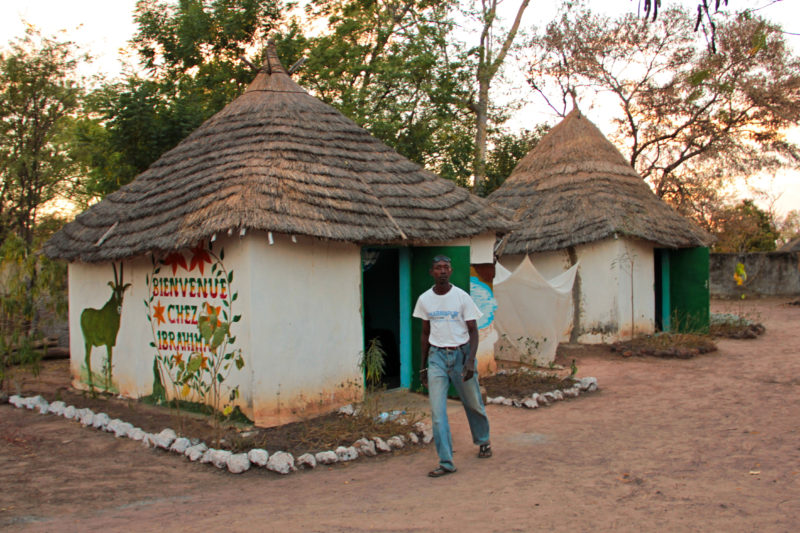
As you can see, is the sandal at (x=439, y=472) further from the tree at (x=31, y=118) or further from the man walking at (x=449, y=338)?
the tree at (x=31, y=118)

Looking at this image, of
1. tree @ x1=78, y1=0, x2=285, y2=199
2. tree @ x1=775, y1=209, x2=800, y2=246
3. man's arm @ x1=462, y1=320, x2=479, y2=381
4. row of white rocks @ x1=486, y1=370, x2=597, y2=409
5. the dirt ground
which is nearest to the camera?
the dirt ground

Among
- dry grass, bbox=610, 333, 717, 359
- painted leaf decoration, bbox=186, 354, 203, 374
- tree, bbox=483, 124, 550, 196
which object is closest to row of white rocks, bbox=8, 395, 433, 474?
painted leaf decoration, bbox=186, 354, 203, 374

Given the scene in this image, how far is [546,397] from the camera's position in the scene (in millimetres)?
7438

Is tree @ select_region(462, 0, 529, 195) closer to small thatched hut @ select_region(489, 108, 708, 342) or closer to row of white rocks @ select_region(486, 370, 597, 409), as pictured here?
small thatched hut @ select_region(489, 108, 708, 342)

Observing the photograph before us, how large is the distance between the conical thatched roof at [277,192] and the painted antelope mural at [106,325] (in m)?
0.53

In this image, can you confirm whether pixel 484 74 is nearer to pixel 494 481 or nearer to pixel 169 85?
pixel 169 85

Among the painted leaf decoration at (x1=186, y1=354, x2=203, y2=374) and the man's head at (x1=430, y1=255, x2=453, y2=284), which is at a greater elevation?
the man's head at (x1=430, y1=255, x2=453, y2=284)

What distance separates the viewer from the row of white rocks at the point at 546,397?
724 cm

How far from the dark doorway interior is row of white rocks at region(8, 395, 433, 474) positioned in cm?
361

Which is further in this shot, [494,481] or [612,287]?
[612,287]

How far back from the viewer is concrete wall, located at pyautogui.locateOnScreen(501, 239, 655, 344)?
12.0 meters

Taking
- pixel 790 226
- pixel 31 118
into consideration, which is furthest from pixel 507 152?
pixel 790 226

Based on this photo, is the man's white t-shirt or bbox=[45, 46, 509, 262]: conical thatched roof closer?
the man's white t-shirt

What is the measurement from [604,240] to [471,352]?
7.86 metres
